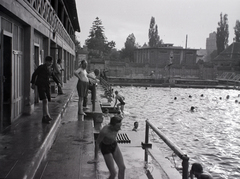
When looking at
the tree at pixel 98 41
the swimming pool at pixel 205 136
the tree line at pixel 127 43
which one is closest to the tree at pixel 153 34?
the tree line at pixel 127 43

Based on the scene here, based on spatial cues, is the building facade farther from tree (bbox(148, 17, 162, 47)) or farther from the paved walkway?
tree (bbox(148, 17, 162, 47))

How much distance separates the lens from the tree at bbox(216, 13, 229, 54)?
70.6 m

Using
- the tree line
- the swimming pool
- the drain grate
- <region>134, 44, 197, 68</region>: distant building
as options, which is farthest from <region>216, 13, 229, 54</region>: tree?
the drain grate

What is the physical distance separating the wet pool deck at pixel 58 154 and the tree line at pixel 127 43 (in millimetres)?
50001

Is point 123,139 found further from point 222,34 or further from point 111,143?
point 222,34

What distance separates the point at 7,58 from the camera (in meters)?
7.12

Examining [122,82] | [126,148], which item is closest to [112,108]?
[126,148]

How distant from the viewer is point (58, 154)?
5824 millimetres

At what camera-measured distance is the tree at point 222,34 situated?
2778 inches

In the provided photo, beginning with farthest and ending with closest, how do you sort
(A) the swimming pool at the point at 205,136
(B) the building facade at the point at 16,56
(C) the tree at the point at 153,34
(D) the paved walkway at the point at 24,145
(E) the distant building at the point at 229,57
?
(C) the tree at the point at 153,34
(E) the distant building at the point at 229,57
(A) the swimming pool at the point at 205,136
(B) the building facade at the point at 16,56
(D) the paved walkway at the point at 24,145

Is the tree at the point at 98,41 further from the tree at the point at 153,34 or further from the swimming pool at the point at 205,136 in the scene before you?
the swimming pool at the point at 205,136

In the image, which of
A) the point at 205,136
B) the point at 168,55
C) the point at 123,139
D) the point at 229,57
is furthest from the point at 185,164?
the point at 229,57

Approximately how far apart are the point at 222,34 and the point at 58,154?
71.3m

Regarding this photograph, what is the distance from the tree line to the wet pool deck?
5000cm
